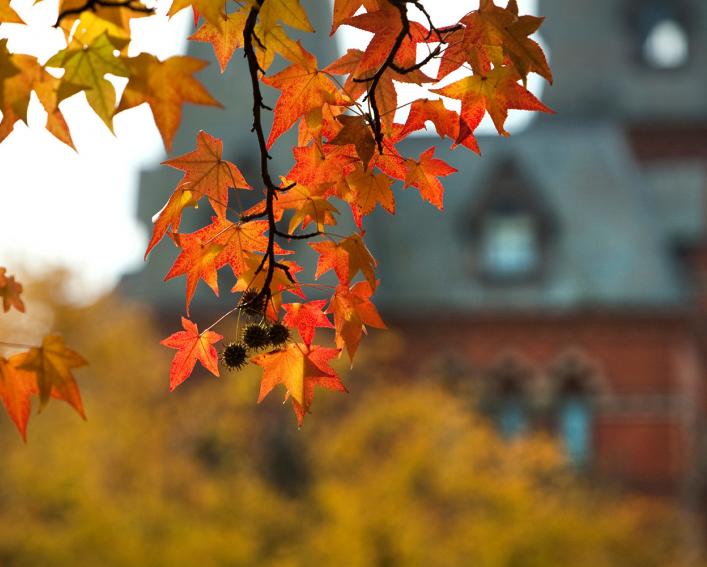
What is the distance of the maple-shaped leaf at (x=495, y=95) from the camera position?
1935 mm

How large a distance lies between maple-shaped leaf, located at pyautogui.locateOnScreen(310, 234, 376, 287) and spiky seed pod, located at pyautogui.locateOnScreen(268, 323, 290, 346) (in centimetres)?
12

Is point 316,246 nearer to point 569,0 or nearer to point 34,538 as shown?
point 34,538

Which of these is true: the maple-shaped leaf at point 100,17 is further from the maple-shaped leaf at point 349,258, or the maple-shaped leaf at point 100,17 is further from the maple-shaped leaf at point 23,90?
the maple-shaped leaf at point 349,258

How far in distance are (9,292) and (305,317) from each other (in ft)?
1.57

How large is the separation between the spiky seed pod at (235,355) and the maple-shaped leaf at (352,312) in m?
0.14

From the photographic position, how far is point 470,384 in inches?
962

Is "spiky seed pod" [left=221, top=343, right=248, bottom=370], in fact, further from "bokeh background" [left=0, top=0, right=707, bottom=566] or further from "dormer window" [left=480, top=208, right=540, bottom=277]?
"dormer window" [left=480, top=208, right=540, bottom=277]

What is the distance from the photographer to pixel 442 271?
85.0ft

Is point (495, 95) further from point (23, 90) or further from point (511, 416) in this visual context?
point (511, 416)

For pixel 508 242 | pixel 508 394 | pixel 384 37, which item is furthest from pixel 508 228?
pixel 384 37

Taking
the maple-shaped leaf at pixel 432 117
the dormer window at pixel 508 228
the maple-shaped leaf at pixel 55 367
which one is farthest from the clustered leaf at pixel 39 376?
the dormer window at pixel 508 228

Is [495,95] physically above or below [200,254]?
above

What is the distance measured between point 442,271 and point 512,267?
130 centimetres

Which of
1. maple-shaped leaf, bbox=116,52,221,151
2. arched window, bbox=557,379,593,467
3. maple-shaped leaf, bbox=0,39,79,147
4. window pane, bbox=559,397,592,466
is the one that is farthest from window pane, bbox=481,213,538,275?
maple-shaped leaf, bbox=116,52,221,151
